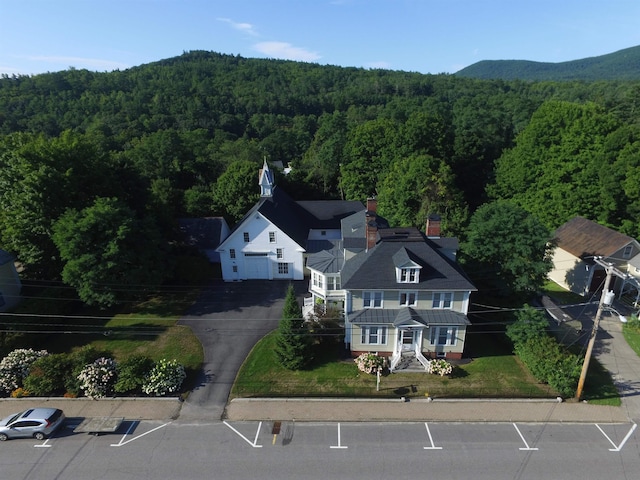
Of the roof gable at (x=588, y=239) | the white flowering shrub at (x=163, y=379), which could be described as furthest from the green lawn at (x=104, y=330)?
the roof gable at (x=588, y=239)

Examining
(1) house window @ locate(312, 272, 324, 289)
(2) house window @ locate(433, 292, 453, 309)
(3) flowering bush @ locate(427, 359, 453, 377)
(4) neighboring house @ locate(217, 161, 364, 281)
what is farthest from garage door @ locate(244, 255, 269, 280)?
(3) flowering bush @ locate(427, 359, 453, 377)

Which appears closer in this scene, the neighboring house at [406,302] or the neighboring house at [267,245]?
the neighboring house at [406,302]

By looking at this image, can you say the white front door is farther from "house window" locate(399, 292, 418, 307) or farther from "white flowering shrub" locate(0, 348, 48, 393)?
"white flowering shrub" locate(0, 348, 48, 393)

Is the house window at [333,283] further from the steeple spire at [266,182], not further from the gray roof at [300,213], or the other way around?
the steeple spire at [266,182]

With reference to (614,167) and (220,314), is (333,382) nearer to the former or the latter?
(220,314)

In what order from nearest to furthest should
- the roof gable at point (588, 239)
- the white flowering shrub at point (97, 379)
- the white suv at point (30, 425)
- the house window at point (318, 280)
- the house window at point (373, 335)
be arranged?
the white suv at point (30, 425), the white flowering shrub at point (97, 379), the house window at point (373, 335), the house window at point (318, 280), the roof gable at point (588, 239)

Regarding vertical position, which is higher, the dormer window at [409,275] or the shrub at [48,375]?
the dormer window at [409,275]

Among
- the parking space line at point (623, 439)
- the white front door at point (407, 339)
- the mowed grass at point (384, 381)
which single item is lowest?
the parking space line at point (623, 439)

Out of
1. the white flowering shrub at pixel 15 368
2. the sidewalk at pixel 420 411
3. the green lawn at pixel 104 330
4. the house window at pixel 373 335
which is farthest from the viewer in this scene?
the green lawn at pixel 104 330
